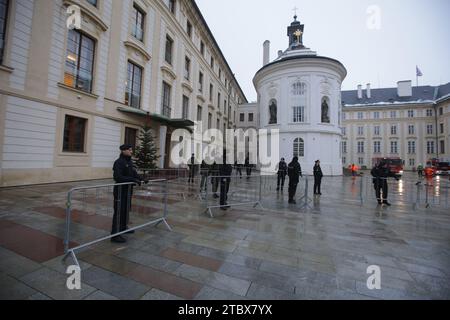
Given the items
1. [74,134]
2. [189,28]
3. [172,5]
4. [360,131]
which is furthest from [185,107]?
[360,131]

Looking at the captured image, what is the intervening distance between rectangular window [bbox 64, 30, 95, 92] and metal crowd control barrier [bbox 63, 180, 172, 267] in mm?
Answer: 7887

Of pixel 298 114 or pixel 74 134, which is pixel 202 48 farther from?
pixel 74 134

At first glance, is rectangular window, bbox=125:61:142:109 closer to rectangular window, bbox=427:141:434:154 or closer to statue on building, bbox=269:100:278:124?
statue on building, bbox=269:100:278:124

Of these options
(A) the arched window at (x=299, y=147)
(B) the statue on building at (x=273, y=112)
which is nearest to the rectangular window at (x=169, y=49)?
(B) the statue on building at (x=273, y=112)

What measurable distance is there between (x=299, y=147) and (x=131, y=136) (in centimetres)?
1987

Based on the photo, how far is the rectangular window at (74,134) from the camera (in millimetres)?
10141

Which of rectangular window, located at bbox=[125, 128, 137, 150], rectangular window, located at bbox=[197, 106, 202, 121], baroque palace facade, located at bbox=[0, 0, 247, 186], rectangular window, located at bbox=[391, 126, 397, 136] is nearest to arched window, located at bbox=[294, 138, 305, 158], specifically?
rectangular window, located at bbox=[197, 106, 202, 121]

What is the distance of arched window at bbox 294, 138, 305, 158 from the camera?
25.0 meters

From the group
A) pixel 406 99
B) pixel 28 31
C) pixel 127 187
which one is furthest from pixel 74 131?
pixel 406 99

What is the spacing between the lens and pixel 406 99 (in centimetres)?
4994

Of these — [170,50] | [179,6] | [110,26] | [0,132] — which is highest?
[179,6]
